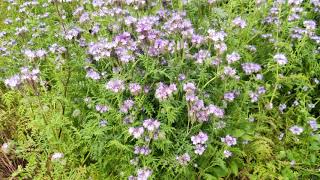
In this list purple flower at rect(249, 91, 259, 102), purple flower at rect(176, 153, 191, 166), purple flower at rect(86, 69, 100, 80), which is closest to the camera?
purple flower at rect(176, 153, 191, 166)

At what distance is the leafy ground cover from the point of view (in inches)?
112

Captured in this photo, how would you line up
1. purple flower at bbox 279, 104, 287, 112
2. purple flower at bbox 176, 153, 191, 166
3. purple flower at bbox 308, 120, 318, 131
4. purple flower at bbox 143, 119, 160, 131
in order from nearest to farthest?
purple flower at bbox 143, 119, 160, 131 → purple flower at bbox 176, 153, 191, 166 → purple flower at bbox 308, 120, 318, 131 → purple flower at bbox 279, 104, 287, 112

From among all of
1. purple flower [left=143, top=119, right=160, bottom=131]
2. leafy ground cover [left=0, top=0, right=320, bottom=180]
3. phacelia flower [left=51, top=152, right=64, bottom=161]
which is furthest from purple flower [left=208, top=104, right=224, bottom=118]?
phacelia flower [left=51, top=152, right=64, bottom=161]

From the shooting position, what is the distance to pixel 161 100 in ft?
8.91

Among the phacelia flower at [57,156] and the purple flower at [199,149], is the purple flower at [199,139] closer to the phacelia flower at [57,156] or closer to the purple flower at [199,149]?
the purple flower at [199,149]

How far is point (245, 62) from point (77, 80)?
1459 mm

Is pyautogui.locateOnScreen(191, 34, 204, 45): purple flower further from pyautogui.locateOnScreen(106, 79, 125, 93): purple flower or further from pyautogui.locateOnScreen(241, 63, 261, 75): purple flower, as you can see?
pyautogui.locateOnScreen(106, 79, 125, 93): purple flower

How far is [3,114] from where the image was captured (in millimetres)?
3557

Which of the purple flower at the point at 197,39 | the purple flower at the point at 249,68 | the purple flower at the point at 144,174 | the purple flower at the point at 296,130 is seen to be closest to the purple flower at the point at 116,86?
the purple flower at the point at 144,174

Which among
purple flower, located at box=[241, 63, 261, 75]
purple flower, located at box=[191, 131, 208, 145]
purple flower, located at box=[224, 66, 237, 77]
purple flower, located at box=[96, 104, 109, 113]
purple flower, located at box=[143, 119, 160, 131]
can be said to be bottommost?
purple flower, located at box=[191, 131, 208, 145]

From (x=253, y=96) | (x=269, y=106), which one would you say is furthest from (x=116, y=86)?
(x=269, y=106)

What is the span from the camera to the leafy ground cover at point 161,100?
285 centimetres

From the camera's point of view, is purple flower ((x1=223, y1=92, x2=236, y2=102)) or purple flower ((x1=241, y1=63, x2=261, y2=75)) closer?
purple flower ((x1=223, y1=92, x2=236, y2=102))

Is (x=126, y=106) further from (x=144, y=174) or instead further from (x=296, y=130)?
(x=296, y=130)
